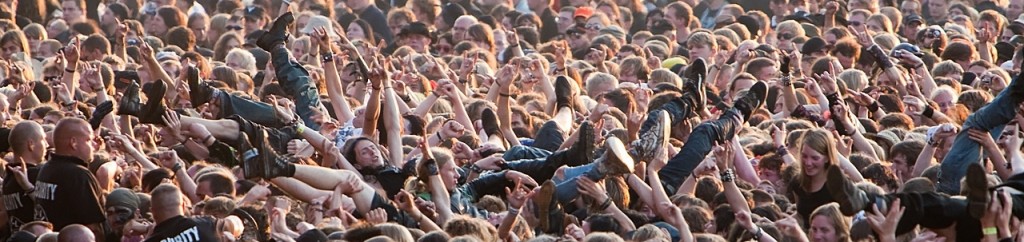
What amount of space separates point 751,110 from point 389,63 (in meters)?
4.04

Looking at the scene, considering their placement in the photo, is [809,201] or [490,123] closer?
[809,201]

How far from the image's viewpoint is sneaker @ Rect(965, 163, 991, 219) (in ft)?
30.6

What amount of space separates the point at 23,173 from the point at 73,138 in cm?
54

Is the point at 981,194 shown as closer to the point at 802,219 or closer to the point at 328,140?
the point at 802,219

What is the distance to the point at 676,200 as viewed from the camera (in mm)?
11359

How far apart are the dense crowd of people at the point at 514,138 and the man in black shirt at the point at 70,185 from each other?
0.03 ft

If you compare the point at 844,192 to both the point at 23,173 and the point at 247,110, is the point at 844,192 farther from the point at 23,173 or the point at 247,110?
the point at 247,110

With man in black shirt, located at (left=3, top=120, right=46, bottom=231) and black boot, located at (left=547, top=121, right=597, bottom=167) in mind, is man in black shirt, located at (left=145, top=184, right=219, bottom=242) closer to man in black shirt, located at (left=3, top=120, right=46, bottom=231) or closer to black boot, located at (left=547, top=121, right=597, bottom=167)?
man in black shirt, located at (left=3, top=120, right=46, bottom=231)

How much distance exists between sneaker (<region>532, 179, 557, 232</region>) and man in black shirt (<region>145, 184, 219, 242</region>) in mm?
1694

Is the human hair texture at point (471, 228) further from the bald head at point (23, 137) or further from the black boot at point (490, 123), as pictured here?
the black boot at point (490, 123)

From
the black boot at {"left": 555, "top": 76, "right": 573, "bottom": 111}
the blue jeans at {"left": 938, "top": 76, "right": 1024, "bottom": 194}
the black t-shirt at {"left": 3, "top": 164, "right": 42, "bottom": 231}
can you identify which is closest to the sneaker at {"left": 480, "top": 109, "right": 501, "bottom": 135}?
the black boot at {"left": 555, "top": 76, "right": 573, "bottom": 111}

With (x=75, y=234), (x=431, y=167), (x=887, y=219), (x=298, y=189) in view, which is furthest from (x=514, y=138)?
(x=887, y=219)

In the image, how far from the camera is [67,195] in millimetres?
10898

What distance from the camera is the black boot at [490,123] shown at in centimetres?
1389
